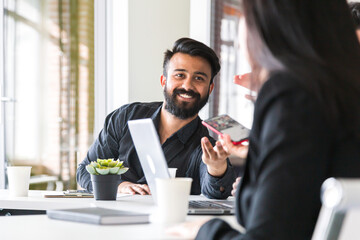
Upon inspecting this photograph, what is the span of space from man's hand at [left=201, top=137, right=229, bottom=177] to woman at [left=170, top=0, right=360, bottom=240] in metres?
0.97

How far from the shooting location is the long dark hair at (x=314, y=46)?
1.12 metres

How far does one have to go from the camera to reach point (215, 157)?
2.38 meters

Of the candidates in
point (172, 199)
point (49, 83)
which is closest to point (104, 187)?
point (172, 199)

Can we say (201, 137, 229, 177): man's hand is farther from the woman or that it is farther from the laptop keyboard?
the woman

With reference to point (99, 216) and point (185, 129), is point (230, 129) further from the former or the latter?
point (185, 129)

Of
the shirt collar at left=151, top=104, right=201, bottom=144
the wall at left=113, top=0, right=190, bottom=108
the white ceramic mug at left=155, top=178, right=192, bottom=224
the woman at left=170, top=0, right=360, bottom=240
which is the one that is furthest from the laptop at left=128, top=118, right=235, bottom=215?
the wall at left=113, top=0, right=190, bottom=108

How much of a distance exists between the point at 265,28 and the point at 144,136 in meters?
0.77

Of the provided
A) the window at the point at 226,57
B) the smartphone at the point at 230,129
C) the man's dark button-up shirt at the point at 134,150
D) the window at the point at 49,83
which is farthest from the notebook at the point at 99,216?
the window at the point at 226,57

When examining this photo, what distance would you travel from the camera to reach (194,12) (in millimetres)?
5047

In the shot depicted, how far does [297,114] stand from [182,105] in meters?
2.16

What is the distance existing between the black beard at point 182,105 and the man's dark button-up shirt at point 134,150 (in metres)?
0.06

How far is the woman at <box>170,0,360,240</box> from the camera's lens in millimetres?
1083

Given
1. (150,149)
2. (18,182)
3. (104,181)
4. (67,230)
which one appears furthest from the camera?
(18,182)

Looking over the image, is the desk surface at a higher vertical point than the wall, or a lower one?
lower
